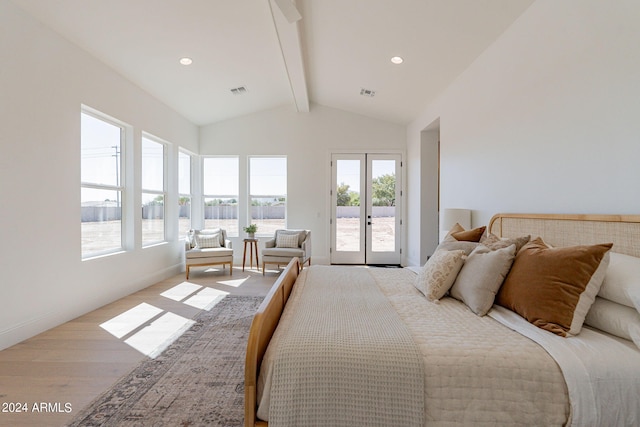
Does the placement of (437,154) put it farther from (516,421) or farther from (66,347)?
(66,347)

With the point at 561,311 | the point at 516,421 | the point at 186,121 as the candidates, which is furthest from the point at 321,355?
the point at 186,121

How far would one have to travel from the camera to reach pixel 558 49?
2242 mm

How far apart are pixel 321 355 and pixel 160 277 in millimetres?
4406

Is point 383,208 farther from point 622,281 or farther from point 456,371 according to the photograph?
point 456,371

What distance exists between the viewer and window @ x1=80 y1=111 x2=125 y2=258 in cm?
348

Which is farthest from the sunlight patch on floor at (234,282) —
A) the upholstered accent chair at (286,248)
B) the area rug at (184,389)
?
the area rug at (184,389)

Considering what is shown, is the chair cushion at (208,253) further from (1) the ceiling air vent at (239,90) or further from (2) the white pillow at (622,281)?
(2) the white pillow at (622,281)

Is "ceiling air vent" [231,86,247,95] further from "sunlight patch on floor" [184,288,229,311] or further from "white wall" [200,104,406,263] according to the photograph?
"sunlight patch on floor" [184,288,229,311]

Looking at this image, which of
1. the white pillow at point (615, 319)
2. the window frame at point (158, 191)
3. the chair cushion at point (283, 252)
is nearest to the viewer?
the white pillow at point (615, 319)

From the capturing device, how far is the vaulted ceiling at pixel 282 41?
9.30 feet

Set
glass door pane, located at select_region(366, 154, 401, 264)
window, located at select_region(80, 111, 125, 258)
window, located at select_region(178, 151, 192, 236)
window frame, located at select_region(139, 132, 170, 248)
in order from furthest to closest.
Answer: glass door pane, located at select_region(366, 154, 401, 264) → window, located at select_region(178, 151, 192, 236) → window frame, located at select_region(139, 132, 170, 248) → window, located at select_region(80, 111, 125, 258)

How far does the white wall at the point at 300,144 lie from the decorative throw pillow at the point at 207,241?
0.92 metres

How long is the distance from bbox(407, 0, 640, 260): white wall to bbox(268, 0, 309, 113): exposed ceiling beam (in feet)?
6.60

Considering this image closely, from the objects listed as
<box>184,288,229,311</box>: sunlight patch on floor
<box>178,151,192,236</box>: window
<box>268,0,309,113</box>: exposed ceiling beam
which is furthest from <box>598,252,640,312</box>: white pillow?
→ <box>178,151,192,236</box>: window
